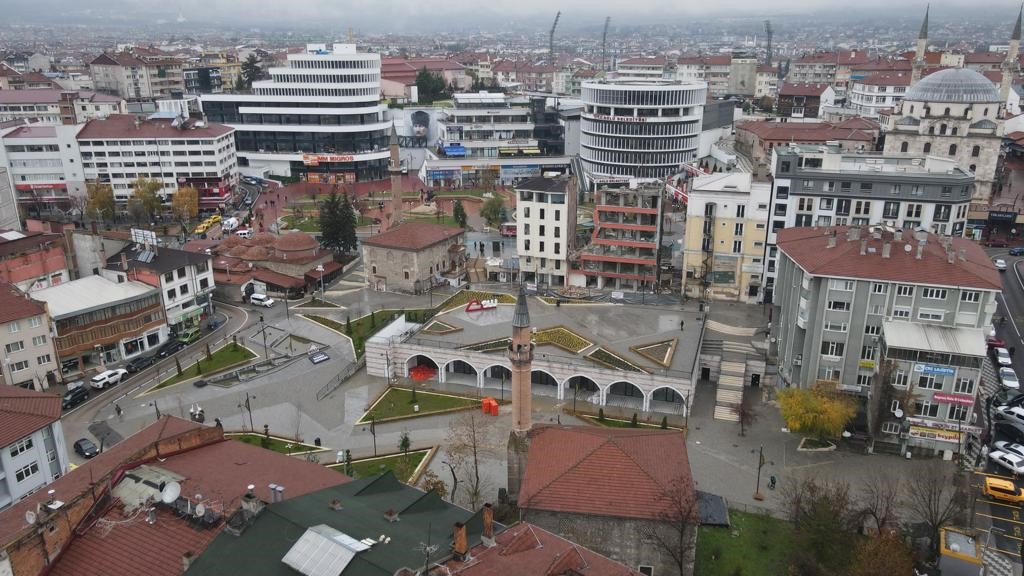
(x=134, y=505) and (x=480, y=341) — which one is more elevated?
(x=134, y=505)

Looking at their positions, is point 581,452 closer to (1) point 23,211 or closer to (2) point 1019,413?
(2) point 1019,413

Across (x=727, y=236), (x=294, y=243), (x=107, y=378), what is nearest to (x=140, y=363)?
(x=107, y=378)

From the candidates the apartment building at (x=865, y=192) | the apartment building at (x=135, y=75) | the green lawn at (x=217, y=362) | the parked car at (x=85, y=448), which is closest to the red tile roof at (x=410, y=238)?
the green lawn at (x=217, y=362)

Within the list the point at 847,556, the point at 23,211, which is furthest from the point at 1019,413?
the point at 23,211

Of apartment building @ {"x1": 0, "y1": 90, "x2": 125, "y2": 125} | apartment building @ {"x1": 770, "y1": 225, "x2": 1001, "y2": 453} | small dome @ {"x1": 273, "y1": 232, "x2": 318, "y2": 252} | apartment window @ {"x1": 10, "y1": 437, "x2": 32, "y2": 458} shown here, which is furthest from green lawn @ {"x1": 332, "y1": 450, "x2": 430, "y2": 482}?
apartment building @ {"x1": 0, "y1": 90, "x2": 125, "y2": 125}

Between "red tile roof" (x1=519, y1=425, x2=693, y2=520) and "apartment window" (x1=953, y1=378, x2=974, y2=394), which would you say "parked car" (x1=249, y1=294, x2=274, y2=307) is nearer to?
"red tile roof" (x1=519, y1=425, x2=693, y2=520)
